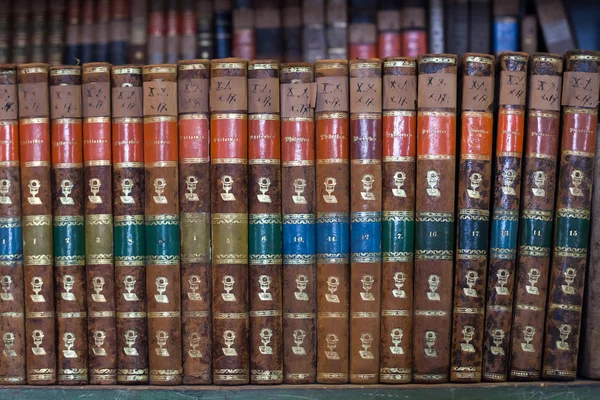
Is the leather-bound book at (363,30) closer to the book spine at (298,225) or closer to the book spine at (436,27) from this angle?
the book spine at (436,27)

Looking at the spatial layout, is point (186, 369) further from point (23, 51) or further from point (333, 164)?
point (23, 51)

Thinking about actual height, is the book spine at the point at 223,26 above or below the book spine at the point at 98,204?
above

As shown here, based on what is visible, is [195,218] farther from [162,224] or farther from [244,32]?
[244,32]

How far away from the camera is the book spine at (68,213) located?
4.33 ft

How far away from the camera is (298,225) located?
132 centimetres

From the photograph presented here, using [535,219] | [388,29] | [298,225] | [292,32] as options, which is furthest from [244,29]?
[535,219]

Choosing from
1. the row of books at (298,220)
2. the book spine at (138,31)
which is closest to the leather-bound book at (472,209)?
the row of books at (298,220)

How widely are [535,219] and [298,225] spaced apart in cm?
44

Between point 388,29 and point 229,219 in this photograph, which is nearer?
point 229,219

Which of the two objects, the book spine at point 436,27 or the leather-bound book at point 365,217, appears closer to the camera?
the leather-bound book at point 365,217

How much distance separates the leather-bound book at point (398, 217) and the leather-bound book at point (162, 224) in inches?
15.4

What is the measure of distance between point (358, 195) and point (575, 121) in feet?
1.39

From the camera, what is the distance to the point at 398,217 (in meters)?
1.31

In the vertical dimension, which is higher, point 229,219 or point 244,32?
point 244,32
